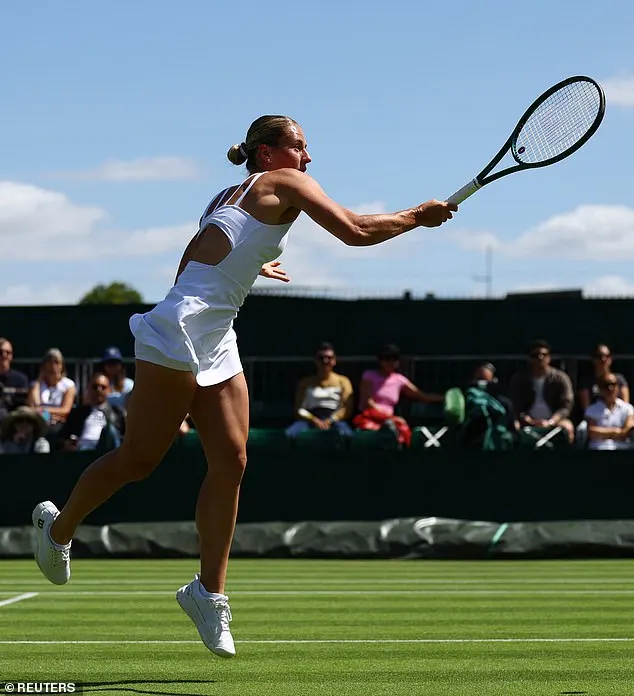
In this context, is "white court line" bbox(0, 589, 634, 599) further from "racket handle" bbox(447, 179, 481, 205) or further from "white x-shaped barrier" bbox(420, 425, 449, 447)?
"white x-shaped barrier" bbox(420, 425, 449, 447)

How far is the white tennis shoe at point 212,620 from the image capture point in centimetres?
506

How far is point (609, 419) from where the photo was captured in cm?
1330

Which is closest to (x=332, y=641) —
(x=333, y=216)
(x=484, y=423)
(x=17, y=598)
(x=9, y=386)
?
(x=333, y=216)

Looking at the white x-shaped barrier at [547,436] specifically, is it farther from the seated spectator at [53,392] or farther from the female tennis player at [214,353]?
the female tennis player at [214,353]

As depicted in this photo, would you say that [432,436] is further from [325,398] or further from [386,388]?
[325,398]

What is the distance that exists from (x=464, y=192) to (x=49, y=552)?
214cm

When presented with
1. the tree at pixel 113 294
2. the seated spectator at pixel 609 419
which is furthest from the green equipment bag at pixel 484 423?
the tree at pixel 113 294

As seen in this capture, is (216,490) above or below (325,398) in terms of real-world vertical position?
above

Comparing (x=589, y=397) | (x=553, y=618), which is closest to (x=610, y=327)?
(x=589, y=397)

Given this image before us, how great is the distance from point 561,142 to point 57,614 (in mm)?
3649

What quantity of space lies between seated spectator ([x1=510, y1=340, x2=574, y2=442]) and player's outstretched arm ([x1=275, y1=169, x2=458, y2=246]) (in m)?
8.45

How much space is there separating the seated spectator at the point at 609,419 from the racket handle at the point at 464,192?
26.4 ft

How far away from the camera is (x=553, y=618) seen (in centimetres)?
709

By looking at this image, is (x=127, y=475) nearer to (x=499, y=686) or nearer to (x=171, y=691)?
(x=171, y=691)
